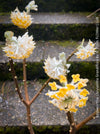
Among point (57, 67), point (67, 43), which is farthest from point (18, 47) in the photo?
point (67, 43)

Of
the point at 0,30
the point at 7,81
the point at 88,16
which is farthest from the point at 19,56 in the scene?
the point at 88,16

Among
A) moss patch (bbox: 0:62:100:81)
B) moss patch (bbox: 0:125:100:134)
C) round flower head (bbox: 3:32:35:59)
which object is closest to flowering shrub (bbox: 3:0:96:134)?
round flower head (bbox: 3:32:35:59)

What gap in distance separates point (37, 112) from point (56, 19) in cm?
77

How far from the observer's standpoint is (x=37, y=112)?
2.82 feet

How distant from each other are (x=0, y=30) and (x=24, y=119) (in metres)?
0.66

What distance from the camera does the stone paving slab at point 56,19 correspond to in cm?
119

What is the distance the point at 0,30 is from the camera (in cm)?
113

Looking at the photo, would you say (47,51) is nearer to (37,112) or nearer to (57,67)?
(37,112)

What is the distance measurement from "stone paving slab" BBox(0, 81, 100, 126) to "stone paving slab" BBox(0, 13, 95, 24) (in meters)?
0.54

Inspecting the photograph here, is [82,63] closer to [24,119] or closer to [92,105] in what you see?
[92,105]

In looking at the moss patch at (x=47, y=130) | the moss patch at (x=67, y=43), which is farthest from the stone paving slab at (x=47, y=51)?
the moss patch at (x=47, y=130)

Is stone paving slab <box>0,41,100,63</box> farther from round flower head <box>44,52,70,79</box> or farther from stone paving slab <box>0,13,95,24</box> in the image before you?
round flower head <box>44,52,70,79</box>

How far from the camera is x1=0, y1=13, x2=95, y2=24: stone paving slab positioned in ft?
3.92

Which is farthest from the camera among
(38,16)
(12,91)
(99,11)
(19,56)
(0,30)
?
(99,11)
